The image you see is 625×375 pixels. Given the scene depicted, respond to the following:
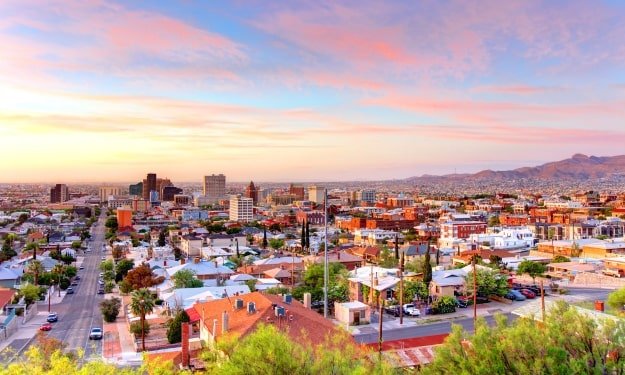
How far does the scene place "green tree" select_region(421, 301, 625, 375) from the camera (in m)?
16.6

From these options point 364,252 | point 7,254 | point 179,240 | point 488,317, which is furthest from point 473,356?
point 179,240

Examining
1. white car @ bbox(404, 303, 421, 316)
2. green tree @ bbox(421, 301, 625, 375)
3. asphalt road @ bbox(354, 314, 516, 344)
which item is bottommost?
asphalt road @ bbox(354, 314, 516, 344)

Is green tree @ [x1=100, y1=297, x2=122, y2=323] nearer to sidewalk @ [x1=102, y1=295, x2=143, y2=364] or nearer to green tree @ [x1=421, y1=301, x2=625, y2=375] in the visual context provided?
sidewalk @ [x1=102, y1=295, x2=143, y2=364]

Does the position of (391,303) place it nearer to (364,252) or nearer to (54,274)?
(364,252)

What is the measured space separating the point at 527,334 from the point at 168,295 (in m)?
34.4

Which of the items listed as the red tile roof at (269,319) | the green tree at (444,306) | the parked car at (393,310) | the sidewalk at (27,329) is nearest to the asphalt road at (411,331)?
the green tree at (444,306)

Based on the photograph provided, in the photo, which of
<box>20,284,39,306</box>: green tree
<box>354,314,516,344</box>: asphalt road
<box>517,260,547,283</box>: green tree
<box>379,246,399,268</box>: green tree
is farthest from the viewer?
<box>379,246,399,268</box>: green tree

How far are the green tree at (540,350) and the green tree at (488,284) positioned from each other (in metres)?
27.3

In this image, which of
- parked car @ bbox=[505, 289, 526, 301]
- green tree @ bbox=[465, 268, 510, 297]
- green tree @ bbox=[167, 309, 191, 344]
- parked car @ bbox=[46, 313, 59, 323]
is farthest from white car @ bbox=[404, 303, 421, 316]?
parked car @ bbox=[46, 313, 59, 323]

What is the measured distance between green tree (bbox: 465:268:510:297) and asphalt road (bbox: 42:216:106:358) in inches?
1097

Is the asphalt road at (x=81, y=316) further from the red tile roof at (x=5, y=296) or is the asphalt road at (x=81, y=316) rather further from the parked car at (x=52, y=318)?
the red tile roof at (x=5, y=296)

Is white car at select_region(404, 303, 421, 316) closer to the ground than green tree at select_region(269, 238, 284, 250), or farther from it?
farther from it

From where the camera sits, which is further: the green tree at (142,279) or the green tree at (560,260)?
the green tree at (560,260)

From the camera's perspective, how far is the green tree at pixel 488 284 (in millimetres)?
45812
